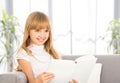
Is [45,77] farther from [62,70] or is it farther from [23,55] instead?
[23,55]

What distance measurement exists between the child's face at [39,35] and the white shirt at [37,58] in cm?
7

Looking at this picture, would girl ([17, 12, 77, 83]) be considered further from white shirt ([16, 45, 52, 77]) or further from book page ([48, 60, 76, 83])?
book page ([48, 60, 76, 83])

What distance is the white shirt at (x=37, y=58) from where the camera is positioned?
6.56ft

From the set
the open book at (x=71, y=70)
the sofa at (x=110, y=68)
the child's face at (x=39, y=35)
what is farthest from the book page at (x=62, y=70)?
the sofa at (x=110, y=68)

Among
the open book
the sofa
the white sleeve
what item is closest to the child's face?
the white sleeve

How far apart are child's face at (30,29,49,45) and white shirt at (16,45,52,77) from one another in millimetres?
71

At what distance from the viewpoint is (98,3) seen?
3.82 m

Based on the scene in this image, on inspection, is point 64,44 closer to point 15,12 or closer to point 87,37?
point 87,37

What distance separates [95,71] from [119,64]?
0.31 metres

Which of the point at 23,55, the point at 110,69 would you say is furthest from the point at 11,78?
the point at 110,69

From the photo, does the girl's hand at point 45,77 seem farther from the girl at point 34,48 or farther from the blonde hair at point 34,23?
the blonde hair at point 34,23

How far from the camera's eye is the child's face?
1979 millimetres

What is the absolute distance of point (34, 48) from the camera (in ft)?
6.79

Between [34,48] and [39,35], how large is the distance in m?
0.14
